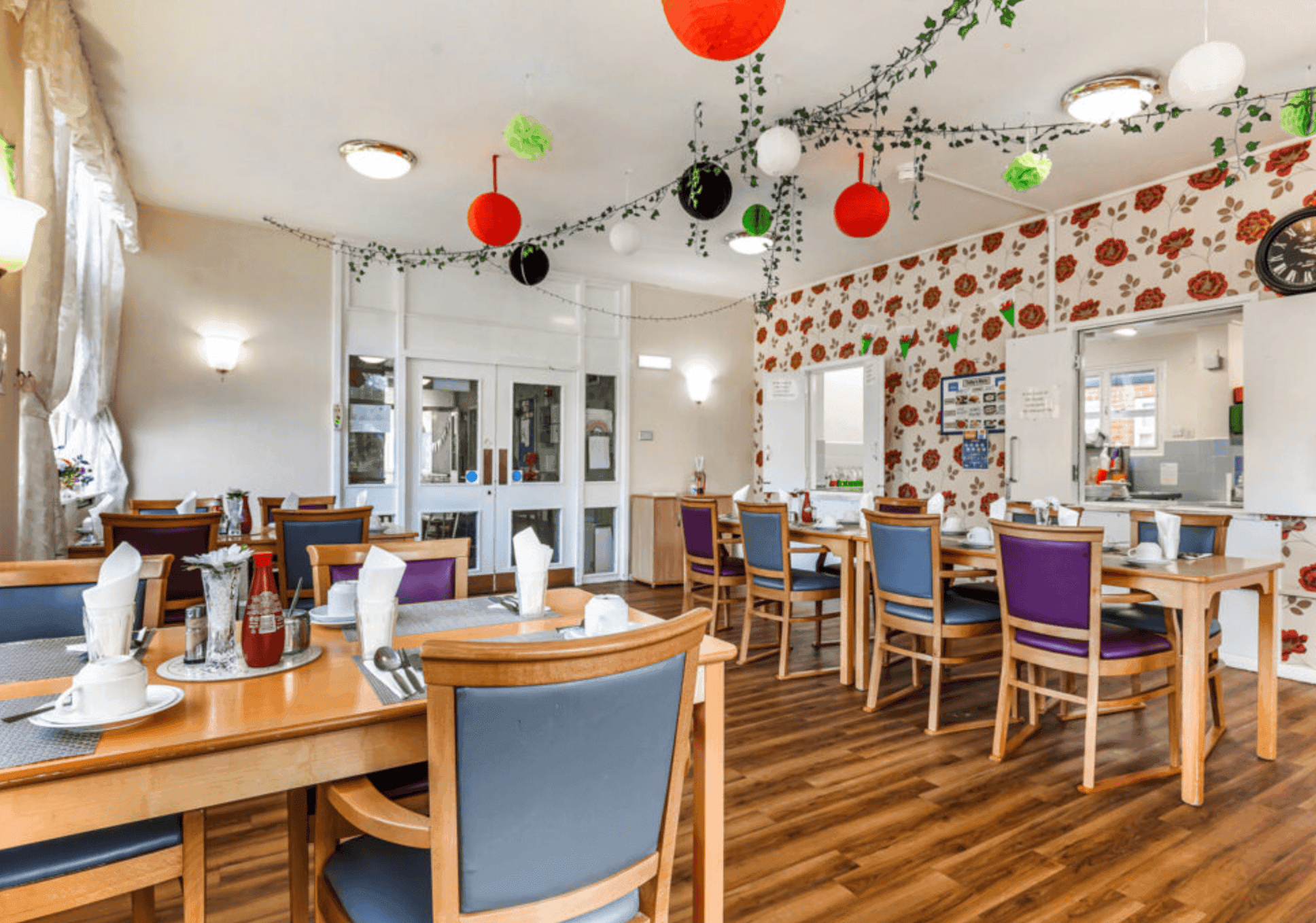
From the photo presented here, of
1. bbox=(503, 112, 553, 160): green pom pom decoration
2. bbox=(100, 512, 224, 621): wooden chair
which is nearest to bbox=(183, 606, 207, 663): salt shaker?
bbox=(100, 512, 224, 621): wooden chair

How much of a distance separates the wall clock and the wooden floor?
2.44 m

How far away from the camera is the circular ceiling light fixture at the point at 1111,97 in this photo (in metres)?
3.40

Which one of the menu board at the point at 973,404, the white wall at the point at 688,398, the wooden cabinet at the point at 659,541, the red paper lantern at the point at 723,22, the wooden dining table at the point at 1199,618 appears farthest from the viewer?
the white wall at the point at 688,398

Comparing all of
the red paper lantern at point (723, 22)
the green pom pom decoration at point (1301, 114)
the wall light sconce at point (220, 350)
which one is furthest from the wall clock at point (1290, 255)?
the wall light sconce at point (220, 350)

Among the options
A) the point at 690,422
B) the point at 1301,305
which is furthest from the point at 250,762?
the point at 690,422

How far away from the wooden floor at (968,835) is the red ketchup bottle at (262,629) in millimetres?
972

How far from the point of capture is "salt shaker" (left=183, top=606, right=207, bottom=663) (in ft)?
4.45

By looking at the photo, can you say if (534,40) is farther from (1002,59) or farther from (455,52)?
(1002,59)

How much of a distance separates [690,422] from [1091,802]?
5496 millimetres

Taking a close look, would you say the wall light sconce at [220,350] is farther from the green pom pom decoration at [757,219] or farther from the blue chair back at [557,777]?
the blue chair back at [557,777]

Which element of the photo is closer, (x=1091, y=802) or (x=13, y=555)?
(x=1091, y=802)

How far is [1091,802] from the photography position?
8.14 ft

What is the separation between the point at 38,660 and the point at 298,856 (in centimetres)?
67

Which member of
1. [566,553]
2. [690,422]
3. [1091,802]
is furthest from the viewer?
[690,422]
